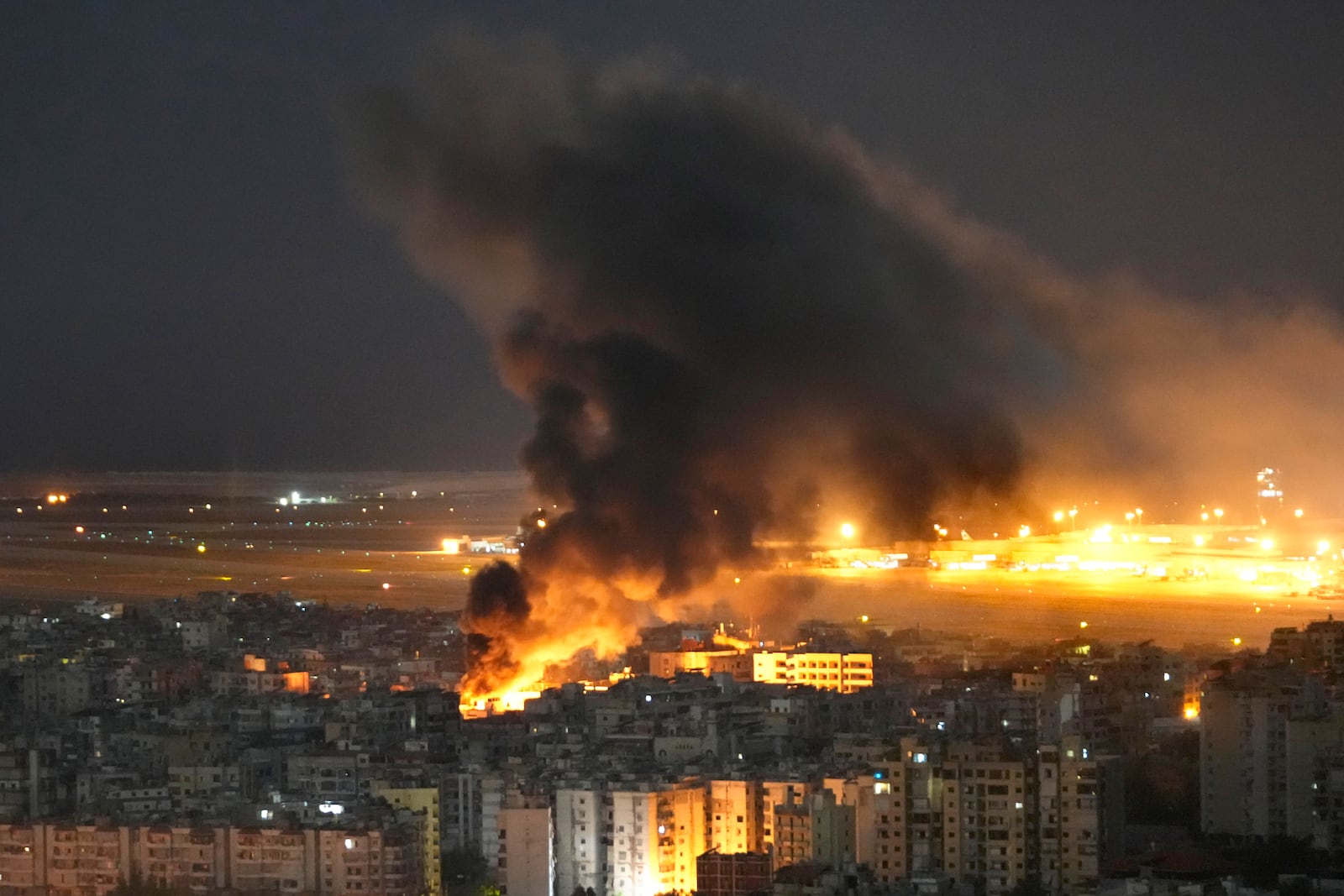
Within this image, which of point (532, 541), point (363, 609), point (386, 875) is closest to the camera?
point (386, 875)

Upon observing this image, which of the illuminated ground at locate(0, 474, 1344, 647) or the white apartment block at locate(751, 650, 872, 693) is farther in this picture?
the illuminated ground at locate(0, 474, 1344, 647)

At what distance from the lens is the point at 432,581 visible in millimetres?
38469

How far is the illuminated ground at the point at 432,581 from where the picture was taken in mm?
29578

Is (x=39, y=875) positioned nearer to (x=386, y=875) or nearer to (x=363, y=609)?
(x=386, y=875)

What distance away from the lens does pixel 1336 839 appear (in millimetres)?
13648

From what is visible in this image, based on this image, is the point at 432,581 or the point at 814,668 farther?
the point at 432,581

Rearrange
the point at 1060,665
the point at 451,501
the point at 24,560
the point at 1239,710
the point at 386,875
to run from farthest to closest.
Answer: the point at 451,501 → the point at 24,560 → the point at 1060,665 → the point at 1239,710 → the point at 386,875

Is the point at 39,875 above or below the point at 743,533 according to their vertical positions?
below

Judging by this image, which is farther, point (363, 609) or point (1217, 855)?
point (363, 609)

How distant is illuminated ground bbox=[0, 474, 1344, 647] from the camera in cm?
2958

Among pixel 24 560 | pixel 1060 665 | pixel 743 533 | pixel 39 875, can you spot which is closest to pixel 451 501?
pixel 24 560

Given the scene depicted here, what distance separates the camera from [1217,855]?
1321 centimetres

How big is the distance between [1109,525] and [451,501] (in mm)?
45025

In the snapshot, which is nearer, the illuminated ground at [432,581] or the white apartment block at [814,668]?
the white apartment block at [814,668]
